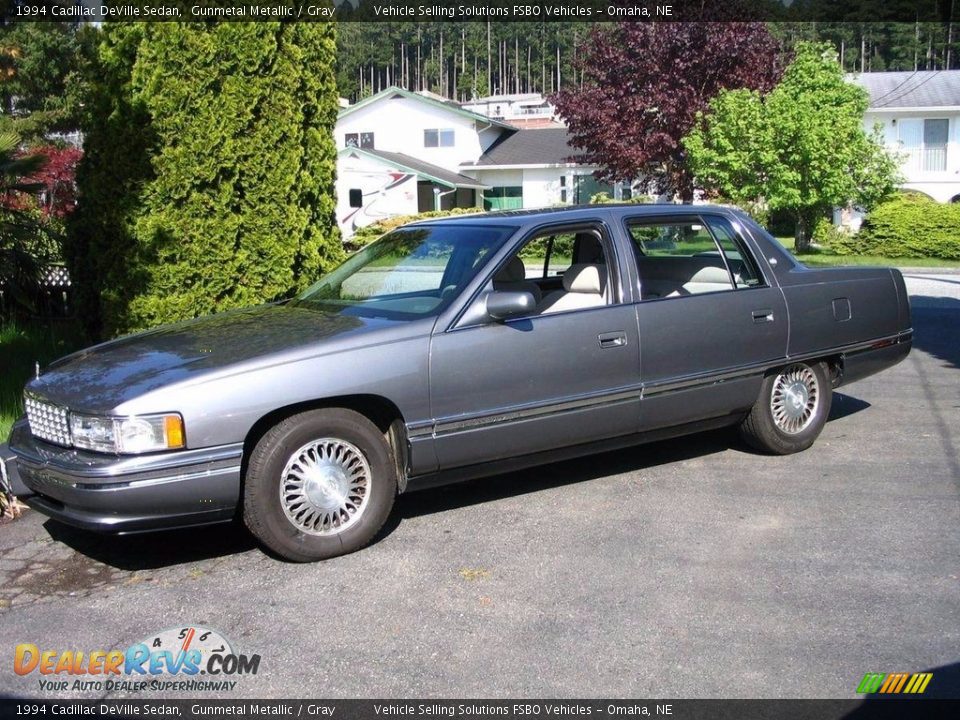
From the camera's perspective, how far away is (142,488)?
4.68 metres

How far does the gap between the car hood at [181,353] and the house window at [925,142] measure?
40.1 meters

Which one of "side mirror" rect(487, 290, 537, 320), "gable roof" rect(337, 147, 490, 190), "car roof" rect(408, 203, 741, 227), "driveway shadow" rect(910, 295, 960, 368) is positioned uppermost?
"gable roof" rect(337, 147, 490, 190)

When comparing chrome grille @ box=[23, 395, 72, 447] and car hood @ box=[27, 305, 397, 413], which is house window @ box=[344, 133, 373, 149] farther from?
chrome grille @ box=[23, 395, 72, 447]

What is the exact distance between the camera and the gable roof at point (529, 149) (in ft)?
152

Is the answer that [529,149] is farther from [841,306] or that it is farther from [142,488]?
[142,488]

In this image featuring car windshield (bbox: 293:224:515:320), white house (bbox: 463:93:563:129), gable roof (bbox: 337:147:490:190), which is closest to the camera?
car windshield (bbox: 293:224:515:320)

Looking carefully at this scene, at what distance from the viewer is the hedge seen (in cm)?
2839

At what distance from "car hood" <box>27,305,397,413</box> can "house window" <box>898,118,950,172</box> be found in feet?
132

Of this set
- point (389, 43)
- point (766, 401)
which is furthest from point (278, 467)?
point (389, 43)

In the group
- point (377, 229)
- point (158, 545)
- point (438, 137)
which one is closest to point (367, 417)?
point (158, 545)

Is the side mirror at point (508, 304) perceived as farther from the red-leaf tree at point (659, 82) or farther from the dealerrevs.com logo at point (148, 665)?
the red-leaf tree at point (659, 82)

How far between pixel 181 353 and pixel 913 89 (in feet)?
143

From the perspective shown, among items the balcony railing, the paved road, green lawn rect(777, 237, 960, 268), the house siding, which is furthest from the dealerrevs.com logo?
the balcony railing

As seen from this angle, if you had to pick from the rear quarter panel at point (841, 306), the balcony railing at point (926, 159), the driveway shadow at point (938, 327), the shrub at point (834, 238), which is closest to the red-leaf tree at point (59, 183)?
the rear quarter panel at point (841, 306)
